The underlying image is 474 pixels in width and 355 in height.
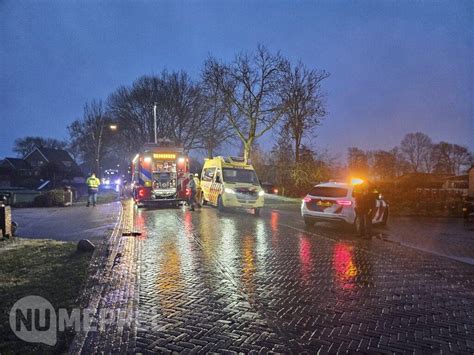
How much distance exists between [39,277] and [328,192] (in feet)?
30.5

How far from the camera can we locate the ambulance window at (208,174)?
20292 millimetres

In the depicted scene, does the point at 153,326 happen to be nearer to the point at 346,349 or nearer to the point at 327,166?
the point at 346,349

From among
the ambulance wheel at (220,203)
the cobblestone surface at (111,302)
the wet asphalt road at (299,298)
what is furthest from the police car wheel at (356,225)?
the ambulance wheel at (220,203)

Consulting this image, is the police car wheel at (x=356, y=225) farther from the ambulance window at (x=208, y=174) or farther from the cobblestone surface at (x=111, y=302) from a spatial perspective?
the ambulance window at (x=208, y=174)

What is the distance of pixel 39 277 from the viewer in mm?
6586

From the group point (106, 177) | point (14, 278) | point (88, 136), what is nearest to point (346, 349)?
point (14, 278)

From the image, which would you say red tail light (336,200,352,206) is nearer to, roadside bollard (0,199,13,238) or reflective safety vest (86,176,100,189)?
roadside bollard (0,199,13,238)

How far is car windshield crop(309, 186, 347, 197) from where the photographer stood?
12.8m

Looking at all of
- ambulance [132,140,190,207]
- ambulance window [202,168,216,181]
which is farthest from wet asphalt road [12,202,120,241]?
ambulance window [202,168,216,181]

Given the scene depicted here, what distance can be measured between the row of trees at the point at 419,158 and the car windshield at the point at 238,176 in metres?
56.2

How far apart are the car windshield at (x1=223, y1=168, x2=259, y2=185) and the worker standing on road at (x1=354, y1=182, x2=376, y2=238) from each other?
7532 mm

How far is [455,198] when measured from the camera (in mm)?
22656

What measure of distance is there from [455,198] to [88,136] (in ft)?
141

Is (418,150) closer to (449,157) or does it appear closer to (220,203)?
(449,157)
